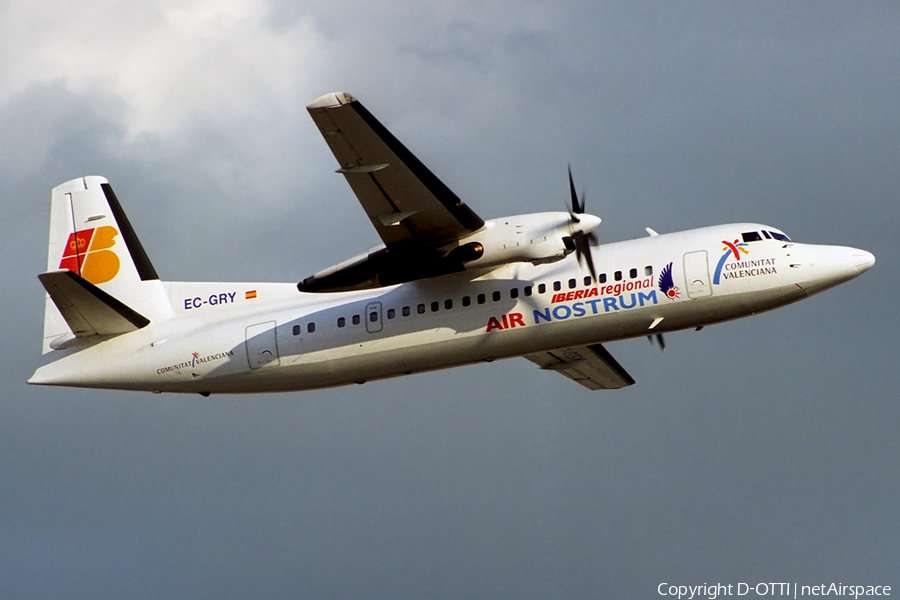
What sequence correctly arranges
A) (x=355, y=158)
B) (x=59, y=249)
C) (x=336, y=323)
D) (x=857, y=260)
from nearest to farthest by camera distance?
(x=355, y=158), (x=857, y=260), (x=336, y=323), (x=59, y=249)

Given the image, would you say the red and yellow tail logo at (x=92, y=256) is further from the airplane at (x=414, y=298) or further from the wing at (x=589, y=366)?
the wing at (x=589, y=366)

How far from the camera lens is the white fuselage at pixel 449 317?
856 inches

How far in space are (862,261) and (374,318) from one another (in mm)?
9409

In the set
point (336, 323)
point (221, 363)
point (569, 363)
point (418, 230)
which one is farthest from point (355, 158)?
point (569, 363)

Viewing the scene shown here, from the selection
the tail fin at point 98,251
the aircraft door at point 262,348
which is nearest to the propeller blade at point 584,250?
the aircraft door at point 262,348

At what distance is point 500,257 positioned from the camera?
2170cm

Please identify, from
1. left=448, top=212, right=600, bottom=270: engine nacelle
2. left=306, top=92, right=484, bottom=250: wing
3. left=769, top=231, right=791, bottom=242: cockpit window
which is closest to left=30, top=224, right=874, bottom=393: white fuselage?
left=769, top=231, right=791, bottom=242: cockpit window

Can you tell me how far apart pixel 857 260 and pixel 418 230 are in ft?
26.9

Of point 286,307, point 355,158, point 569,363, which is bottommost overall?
point 569,363

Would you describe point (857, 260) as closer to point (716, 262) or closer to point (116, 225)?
point (716, 262)

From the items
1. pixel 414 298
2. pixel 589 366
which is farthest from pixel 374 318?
pixel 589 366

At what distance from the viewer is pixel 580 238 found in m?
21.6

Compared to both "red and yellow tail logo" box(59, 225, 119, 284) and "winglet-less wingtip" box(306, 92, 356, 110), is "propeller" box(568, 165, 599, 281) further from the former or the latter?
"red and yellow tail logo" box(59, 225, 119, 284)

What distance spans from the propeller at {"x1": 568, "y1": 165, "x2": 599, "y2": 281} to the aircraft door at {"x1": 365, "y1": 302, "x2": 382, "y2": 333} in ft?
13.6
